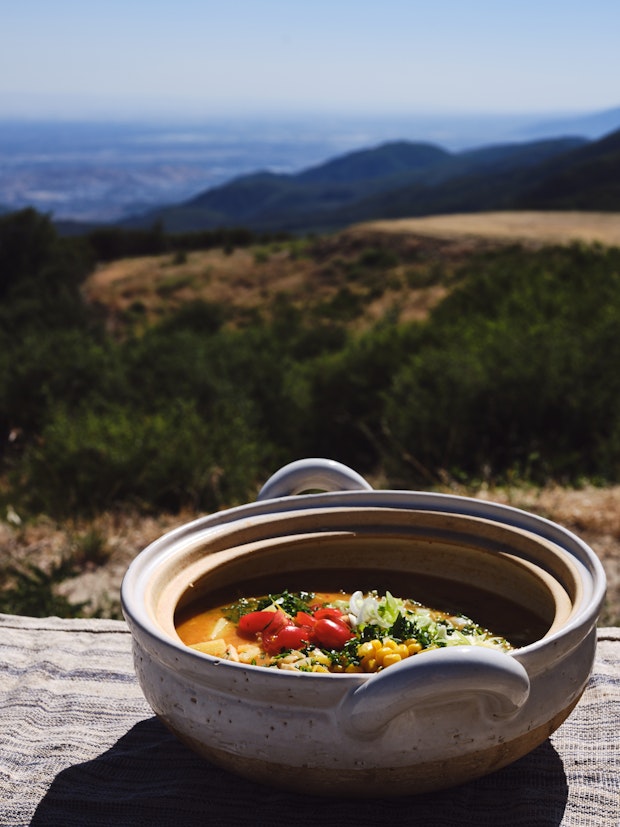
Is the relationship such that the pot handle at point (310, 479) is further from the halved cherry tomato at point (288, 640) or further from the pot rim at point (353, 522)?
the halved cherry tomato at point (288, 640)

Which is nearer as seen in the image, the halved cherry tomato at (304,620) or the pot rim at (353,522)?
the pot rim at (353,522)

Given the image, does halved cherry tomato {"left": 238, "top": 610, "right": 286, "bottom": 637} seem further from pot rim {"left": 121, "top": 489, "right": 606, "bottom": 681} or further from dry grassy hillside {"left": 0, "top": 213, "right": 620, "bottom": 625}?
dry grassy hillside {"left": 0, "top": 213, "right": 620, "bottom": 625}

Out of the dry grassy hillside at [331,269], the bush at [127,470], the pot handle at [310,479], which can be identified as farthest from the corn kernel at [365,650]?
the dry grassy hillside at [331,269]

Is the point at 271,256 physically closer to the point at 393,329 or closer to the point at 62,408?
the point at 393,329

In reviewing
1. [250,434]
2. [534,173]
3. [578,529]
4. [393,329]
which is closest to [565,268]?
[393,329]

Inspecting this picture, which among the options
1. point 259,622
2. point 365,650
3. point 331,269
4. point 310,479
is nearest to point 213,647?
point 259,622

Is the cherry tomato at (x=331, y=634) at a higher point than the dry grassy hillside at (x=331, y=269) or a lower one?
higher
